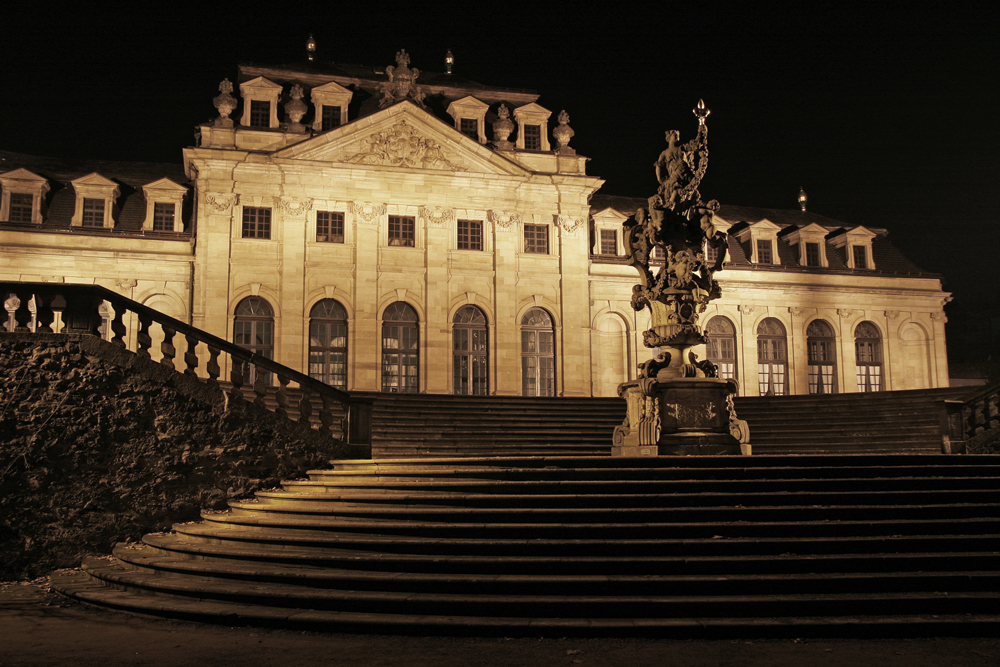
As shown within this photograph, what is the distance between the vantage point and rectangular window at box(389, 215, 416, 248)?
1201 inches

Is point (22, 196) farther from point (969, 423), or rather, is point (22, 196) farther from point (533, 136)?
point (969, 423)

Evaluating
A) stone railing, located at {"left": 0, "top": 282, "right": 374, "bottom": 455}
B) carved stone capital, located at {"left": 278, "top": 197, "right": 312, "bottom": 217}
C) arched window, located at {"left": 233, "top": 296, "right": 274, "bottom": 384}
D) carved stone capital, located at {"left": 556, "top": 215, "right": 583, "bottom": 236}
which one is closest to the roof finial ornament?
carved stone capital, located at {"left": 278, "top": 197, "right": 312, "bottom": 217}

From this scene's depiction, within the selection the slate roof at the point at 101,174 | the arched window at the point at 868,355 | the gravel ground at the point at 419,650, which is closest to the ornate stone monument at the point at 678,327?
the gravel ground at the point at 419,650

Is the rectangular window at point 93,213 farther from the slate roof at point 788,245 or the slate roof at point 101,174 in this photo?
Answer: the slate roof at point 788,245

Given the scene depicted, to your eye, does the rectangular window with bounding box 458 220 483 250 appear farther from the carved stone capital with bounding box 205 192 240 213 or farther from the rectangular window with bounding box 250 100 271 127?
the carved stone capital with bounding box 205 192 240 213

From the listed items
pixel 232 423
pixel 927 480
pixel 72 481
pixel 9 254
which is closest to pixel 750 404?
pixel 927 480

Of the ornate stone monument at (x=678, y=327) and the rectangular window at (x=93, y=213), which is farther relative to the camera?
the rectangular window at (x=93, y=213)

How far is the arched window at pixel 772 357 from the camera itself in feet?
119

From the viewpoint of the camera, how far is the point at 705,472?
1012 cm

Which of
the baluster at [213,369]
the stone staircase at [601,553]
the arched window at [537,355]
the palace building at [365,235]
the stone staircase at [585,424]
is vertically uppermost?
the palace building at [365,235]

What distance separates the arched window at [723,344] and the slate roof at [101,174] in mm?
22584

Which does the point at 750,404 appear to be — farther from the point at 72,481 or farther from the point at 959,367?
the point at 959,367

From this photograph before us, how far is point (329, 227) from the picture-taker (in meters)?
30.0

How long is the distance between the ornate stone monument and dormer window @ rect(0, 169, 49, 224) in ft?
80.7
